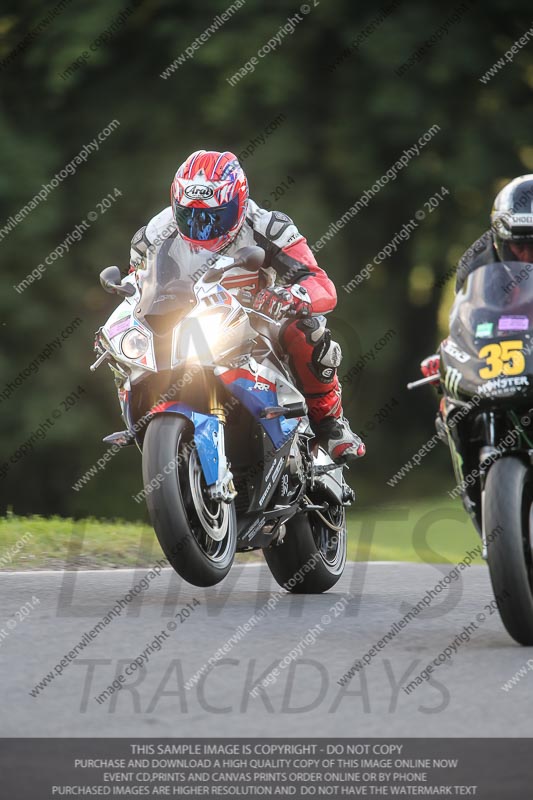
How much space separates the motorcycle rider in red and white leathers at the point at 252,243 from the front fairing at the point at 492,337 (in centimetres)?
108

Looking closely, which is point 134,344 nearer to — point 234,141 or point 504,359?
point 504,359

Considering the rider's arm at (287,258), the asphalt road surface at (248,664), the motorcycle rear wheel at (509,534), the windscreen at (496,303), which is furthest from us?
the rider's arm at (287,258)

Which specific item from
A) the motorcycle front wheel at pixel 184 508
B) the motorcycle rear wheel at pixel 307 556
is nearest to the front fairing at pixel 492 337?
the motorcycle front wheel at pixel 184 508

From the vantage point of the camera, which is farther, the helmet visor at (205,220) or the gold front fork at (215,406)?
the helmet visor at (205,220)

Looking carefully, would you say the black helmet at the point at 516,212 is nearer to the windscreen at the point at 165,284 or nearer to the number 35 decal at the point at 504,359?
the number 35 decal at the point at 504,359

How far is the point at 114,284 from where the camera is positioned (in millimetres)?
6453

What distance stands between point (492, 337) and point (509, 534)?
0.76 metres

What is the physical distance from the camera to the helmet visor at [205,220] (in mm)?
6520

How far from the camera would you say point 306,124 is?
1405 cm

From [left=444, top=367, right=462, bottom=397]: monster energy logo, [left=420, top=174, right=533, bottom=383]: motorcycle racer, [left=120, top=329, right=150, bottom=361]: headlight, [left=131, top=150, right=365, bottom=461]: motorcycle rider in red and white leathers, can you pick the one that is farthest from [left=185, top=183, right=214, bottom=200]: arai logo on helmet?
[left=444, top=367, right=462, bottom=397]: monster energy logo

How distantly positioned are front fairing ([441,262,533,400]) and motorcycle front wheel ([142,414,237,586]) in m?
1.09

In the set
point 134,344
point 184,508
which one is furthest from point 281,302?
point 184,508

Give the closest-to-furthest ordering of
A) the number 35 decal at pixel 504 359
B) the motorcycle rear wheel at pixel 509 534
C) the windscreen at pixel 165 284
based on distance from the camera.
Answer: the motorcycle rear wheel at pixel 509 534 → the number 35 decal at pixel 504 359 → the windscreen at pixel 165 284

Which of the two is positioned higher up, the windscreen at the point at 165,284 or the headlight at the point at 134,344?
the windscreen at the point at 165,284
